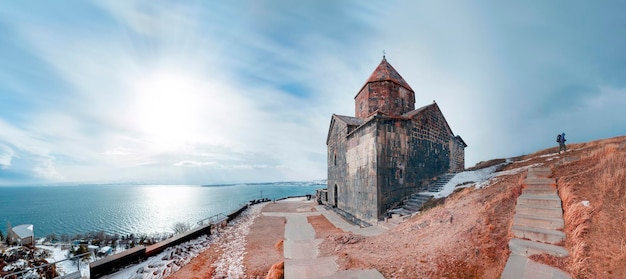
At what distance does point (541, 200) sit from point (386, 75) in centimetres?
1409

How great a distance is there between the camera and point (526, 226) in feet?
17.9

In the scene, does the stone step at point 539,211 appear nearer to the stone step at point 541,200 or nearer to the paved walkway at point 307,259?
the stone step at point 541,200

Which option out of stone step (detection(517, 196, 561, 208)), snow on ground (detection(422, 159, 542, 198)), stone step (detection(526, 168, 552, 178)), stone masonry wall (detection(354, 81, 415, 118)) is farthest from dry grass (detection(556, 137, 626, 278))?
stone masonry wall (detection(354, 81, 415, 118))

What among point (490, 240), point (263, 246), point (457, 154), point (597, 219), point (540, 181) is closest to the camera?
point (597, 219)

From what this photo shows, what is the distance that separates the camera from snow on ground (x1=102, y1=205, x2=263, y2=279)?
7512 millimetres

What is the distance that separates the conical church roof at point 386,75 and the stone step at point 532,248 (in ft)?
48.9

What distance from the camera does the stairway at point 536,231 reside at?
13.7 ft

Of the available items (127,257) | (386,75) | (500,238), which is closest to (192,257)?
(127,257)

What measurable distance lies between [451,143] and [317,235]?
15.1 meters

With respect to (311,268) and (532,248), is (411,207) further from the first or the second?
(311,268)

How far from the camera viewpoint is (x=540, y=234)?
16.2 feet

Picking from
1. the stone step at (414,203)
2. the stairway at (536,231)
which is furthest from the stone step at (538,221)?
the stone step at (414,203)

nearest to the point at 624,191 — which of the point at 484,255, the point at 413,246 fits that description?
the point at 484,255

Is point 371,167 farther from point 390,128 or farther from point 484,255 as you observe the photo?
point 484,255
